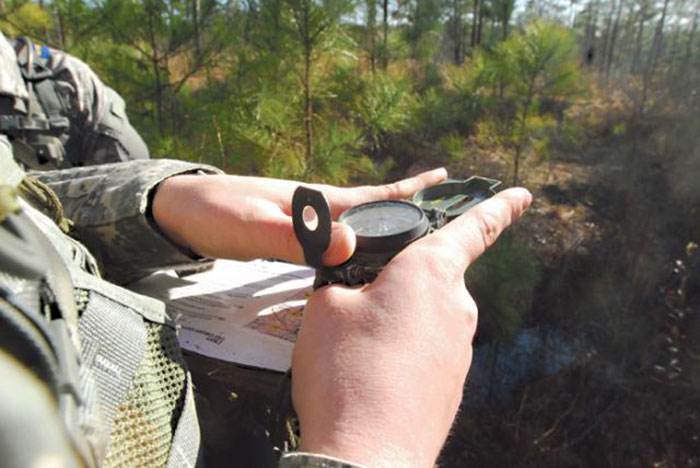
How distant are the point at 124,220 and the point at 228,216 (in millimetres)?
128

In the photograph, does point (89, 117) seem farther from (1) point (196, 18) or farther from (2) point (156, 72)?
(1) point (196, 18)

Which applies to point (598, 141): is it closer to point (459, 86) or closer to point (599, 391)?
point (459, 86)

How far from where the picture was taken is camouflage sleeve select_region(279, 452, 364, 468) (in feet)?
0.98

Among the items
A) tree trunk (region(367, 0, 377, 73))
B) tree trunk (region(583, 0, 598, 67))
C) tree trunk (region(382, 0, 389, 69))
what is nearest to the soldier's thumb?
tree trunk (region(367, 0, 377, 73))

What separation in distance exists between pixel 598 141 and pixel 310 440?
7138mm

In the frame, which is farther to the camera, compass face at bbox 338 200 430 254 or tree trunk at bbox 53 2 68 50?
tree trunk at bbox 53 2 68 50

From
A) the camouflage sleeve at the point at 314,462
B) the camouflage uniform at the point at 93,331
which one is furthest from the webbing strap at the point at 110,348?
the camouflage sleeve at the point at 314,462

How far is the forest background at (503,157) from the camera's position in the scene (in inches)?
97.7

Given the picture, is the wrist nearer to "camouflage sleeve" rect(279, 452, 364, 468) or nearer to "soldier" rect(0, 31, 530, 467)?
"soldier" rect(0, 31, 530, 467)

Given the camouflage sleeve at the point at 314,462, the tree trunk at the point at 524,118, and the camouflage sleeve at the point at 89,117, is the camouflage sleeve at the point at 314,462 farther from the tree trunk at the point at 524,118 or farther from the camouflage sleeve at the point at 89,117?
the tree trunk at the point at 524,118

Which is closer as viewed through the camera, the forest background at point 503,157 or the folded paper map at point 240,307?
the folded paper map at point 240,307

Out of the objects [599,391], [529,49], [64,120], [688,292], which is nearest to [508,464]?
[599,391]

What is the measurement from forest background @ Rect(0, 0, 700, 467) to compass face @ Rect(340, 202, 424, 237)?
170 cm

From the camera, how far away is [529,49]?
3.43 m
